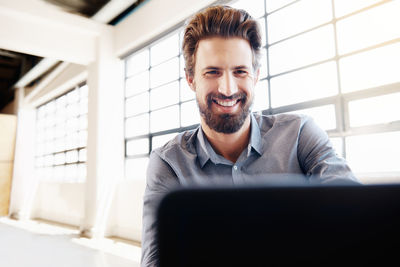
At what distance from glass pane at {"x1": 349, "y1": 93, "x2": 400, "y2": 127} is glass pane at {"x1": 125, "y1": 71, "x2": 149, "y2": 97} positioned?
3.26 meters

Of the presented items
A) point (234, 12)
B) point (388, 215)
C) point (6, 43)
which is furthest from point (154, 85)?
point (388, 215)

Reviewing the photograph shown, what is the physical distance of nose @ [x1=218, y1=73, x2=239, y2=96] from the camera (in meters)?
1.05

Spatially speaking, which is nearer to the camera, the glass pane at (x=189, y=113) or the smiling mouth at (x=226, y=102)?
the smiling mouth at (x=226, y=102)

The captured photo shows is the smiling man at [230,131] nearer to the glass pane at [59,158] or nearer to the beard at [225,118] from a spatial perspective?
the beard at [225,118]

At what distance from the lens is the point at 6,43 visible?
4.80m

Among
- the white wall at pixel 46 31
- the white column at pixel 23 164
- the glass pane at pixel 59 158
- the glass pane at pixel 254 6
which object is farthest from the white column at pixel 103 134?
the white column at pixel 23 164

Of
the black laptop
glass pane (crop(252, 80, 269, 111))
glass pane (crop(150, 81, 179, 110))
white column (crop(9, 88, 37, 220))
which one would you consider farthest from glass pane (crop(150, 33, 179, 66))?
white column (crop(9, 88, 37, 220))

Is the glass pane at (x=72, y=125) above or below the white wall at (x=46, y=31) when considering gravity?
below

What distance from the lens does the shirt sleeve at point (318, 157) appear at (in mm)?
938

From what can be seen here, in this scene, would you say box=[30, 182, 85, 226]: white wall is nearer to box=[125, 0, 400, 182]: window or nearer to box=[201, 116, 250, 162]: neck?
box=[125, 0, 400, 182]: window

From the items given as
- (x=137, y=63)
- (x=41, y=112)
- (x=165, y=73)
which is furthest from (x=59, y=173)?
(x=165, y=73)

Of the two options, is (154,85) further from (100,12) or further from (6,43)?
(6,43)

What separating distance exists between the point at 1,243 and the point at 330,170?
528 cm

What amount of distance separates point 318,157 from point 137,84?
14.9 ft
